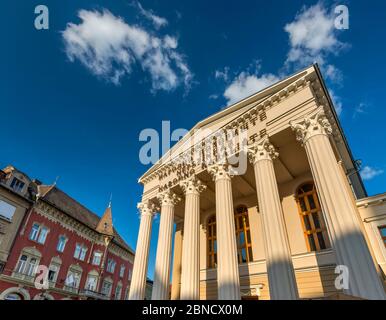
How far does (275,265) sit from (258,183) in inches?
138

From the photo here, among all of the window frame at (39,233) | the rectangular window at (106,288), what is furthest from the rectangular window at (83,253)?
the window frame at (39,233)

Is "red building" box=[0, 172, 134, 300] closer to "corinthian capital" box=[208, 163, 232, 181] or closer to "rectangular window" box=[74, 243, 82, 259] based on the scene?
"rectangular window" box=[74, 243, 82, 259]

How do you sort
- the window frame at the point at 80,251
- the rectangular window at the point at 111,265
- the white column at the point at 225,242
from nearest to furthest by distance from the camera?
the white column at the point at 225,242 < the window frame at the point at 80,251 < the rectangular window at the point at 111,265

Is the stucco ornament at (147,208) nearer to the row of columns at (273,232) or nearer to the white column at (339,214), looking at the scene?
the row of columns at (273,232)

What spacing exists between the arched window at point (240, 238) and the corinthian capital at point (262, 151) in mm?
5375

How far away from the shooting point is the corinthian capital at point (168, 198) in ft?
50.4

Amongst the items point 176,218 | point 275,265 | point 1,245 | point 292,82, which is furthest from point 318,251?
point 1,245

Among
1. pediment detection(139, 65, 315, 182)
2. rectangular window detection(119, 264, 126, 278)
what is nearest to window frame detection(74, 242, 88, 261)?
rectangular window detection(119, 264, 126, 278)

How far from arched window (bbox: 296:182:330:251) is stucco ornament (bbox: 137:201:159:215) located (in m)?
9.84

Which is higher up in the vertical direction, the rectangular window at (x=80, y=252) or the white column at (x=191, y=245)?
the rectangular window at (x=80, y=252)

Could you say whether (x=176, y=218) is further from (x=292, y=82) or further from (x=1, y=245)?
(x=1, y=245)

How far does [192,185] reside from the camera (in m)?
13.9

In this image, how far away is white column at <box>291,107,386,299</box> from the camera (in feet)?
20.9

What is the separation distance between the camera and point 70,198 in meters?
34.9
